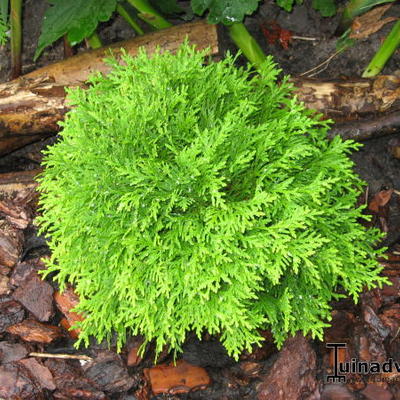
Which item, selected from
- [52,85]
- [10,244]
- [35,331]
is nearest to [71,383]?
[35,331]

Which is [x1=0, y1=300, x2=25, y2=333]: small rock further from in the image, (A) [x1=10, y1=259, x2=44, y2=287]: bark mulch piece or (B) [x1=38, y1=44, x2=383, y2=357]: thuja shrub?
(B) [x1=38, y1=44, x2=383, y2=357]: thuja shrub

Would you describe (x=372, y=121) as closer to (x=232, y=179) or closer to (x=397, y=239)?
(x=397, y=239)

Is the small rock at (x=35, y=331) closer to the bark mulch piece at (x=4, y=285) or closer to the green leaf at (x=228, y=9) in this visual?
the bark mulch piece at (x=4, y=285)

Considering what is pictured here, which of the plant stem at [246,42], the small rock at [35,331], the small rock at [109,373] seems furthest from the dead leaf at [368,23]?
the small rock at [35,331]

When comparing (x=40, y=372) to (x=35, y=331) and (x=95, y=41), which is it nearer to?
(x=35, y=331)

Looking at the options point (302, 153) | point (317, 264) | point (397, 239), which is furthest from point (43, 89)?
point (397, 239)

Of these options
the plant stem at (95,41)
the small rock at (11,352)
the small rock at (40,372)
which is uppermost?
the plant stem at (95,41)
